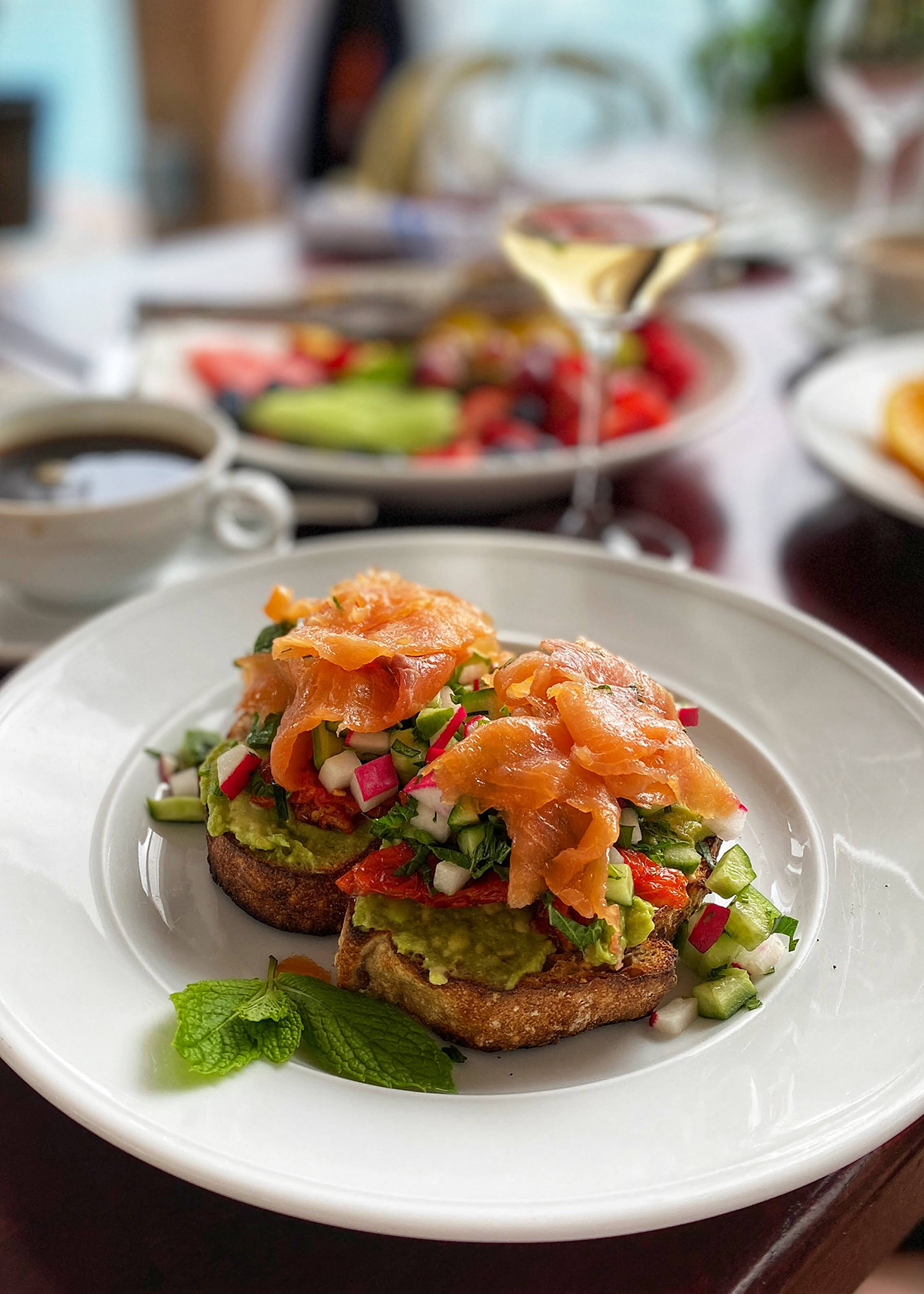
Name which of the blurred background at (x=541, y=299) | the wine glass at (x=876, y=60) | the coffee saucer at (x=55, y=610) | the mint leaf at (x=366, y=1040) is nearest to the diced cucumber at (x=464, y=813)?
the mint leaf at (x=366, y=1040)

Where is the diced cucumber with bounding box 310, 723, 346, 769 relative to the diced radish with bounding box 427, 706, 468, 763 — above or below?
below

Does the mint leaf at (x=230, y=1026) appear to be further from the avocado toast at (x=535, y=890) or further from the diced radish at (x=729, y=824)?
the diced radish at (x=729, y=824)

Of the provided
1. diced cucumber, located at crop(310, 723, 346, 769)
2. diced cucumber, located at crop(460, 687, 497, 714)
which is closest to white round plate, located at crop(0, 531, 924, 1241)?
diced cucumber, located at crop(310, 723, 346, 769)

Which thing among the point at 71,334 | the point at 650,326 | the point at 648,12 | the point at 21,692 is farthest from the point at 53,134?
the point at 21,692

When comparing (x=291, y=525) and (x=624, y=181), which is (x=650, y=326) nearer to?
(x=291, y=525)

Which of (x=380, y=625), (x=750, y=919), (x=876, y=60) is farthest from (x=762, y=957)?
(x=876, y=60)

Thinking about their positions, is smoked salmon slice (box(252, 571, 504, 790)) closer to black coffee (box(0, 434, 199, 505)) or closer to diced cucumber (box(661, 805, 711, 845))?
diced cucumber (box(661, 805, 711, 845))
